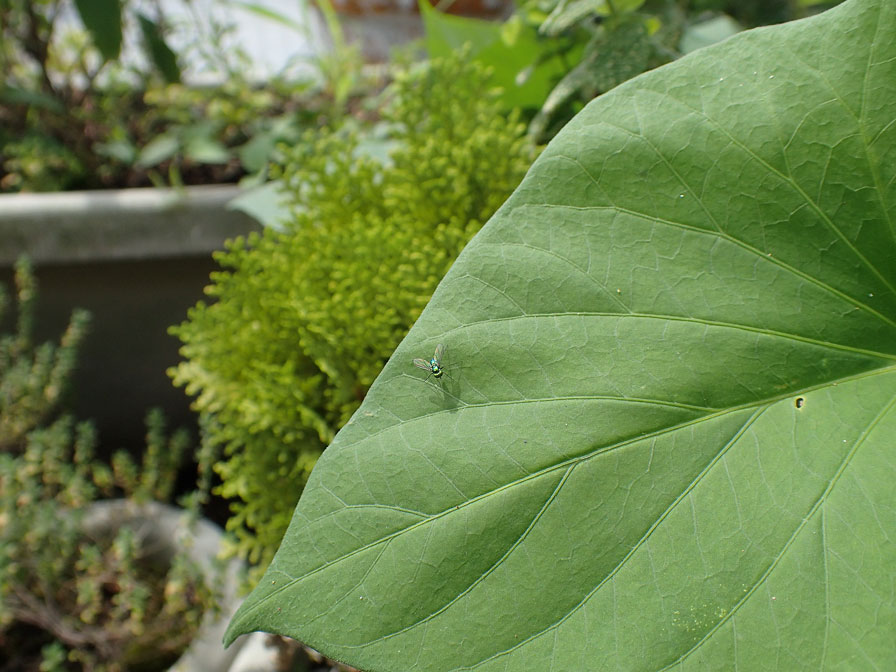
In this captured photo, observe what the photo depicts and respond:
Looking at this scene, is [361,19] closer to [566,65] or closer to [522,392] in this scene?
[566,65]

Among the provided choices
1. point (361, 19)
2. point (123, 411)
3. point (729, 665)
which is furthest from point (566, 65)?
point (361, 19)

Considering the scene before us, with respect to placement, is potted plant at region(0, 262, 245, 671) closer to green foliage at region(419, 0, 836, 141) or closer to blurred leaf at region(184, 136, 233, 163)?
blurred leaf at region(184, 136, 233, 163)

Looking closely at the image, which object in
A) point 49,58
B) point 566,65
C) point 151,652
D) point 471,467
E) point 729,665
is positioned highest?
point 49,58

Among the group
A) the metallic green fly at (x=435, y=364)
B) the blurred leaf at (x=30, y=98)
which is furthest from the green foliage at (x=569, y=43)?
the blurred leaf at (x=30, y=98)

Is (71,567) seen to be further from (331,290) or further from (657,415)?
(657,415)

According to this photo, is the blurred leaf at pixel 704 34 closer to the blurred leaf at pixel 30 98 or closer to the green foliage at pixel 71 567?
the green foliage at pixel 71 567

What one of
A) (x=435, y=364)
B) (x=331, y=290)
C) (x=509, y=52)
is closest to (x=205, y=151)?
(x=509, y=52)

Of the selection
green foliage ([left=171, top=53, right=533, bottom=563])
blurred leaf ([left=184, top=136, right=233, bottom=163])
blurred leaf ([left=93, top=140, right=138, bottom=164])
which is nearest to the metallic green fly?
green foliage ([left=171, top=53, right=533, bottom=563])
